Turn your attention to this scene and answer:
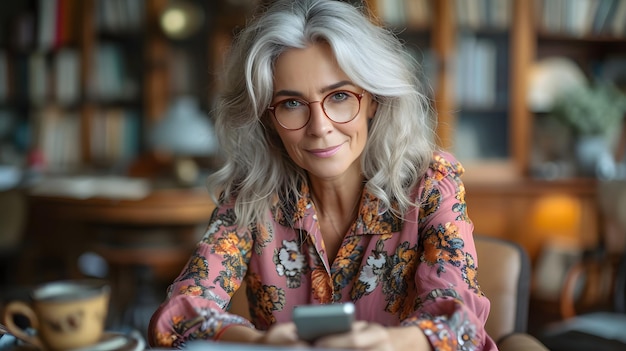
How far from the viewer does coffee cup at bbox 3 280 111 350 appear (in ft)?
2.61

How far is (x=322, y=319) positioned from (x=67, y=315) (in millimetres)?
301

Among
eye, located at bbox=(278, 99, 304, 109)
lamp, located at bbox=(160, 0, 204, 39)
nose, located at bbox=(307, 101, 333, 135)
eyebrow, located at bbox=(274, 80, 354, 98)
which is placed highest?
lamp, located at bbox=(160, 0, 204, 39)

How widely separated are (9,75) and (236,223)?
3.68m

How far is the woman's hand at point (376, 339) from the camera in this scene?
2.74 feet

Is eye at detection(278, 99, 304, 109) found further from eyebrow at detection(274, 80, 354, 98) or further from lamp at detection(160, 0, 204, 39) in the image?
lamp at detection(160, 0, 204, 39)

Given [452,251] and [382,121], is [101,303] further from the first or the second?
[382,121]

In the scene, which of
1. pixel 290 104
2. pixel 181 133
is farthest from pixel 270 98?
pixel 181 133

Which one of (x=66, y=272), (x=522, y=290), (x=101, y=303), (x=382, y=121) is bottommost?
(x=66, y=272)

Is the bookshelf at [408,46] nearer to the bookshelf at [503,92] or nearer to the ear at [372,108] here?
the bookshelf at [503,92]

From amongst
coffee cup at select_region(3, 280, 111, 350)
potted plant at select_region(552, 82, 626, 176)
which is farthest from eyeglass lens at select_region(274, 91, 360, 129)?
potted plant at select_region(552, 82, 626, 176)

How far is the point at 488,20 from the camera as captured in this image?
356 centimetres

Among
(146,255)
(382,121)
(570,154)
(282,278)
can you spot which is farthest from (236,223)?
(570,154)

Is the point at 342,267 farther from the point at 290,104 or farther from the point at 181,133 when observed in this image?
the point at 181,133

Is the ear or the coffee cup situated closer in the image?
the coffee cup
